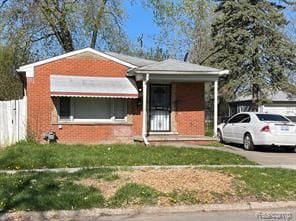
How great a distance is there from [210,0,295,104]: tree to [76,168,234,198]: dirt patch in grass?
24.7 meters

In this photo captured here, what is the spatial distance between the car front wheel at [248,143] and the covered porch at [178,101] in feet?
4.40

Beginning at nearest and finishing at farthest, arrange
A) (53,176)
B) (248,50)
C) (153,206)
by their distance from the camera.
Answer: (153,206) → (53,176) → (248,50)

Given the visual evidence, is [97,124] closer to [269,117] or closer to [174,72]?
[174,72]

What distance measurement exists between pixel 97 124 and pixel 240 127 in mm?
5728

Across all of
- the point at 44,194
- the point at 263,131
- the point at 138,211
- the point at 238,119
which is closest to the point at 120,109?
the point at 238,119

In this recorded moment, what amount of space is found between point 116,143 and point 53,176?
9028 mm

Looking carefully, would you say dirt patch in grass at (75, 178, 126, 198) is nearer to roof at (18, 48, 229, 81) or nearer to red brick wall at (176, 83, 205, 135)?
roof at (18, 48, 229, 81)

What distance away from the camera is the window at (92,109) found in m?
21.4

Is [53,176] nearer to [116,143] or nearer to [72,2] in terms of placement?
[116,143]

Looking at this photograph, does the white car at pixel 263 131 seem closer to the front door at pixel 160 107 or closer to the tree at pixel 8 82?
the front door at pixel 160 107

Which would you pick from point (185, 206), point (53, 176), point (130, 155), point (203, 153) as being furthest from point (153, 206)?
point (203, 153)

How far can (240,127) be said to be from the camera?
73.8ft

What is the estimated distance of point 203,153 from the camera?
1748 centimetres

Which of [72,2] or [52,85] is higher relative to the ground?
[72,2]
